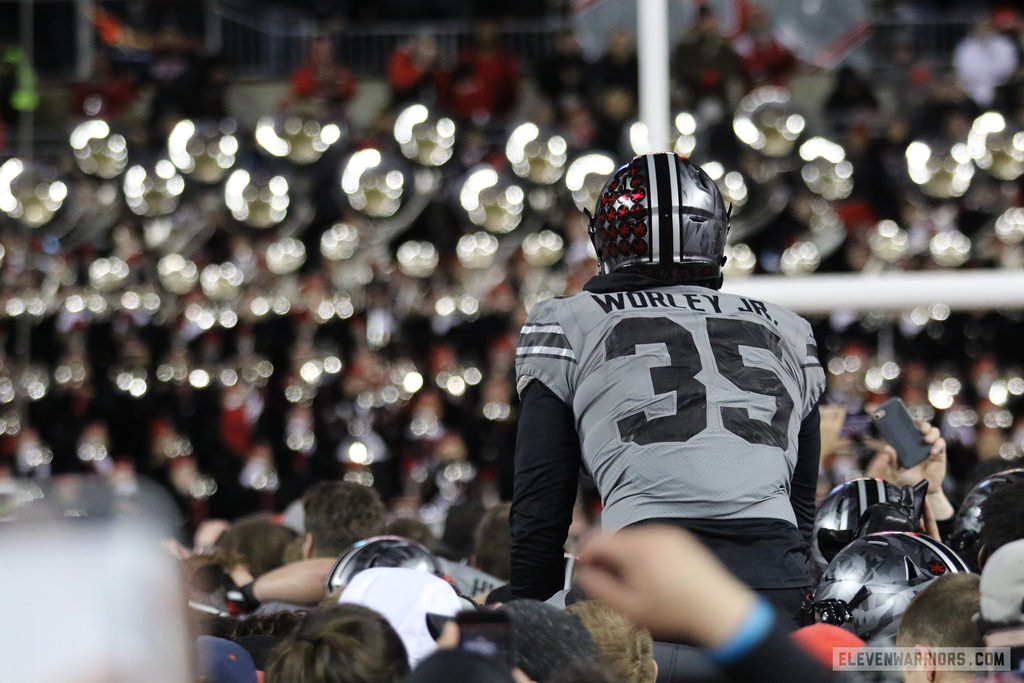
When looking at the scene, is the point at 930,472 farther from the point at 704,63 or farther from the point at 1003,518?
the point at 704,63

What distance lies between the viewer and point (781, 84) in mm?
16047

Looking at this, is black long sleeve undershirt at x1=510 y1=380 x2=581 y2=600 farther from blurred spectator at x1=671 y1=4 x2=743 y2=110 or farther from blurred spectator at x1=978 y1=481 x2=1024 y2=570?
blurred spectator at x1=671 y1=4 x2=743 y2=110

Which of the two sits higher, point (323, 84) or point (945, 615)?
point (323, 84)

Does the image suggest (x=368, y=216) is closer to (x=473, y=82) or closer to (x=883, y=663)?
(x=473, y=82)

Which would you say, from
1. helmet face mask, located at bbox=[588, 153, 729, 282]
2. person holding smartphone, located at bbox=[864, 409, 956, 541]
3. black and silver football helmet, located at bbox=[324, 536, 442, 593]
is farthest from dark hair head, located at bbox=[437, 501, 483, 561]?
helmet face mask, located at bbox=[588, 153, 729, 282]

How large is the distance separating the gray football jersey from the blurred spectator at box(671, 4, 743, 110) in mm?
12487

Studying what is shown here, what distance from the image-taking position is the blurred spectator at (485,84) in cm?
1639

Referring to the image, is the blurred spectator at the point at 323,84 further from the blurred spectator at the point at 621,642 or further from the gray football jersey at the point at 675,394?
the blurred spectator at the point at 621,642

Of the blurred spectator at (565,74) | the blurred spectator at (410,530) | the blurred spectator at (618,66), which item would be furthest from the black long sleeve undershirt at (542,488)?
the blurred spectator at (565,74)

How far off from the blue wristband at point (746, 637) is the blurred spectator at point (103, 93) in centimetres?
1556

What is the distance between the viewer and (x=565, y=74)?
16375mm

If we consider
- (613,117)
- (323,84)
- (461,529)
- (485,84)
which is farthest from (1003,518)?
(323,84)

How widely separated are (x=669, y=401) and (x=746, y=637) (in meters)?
1.21

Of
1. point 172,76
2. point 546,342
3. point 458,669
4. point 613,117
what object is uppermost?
point 172,76
